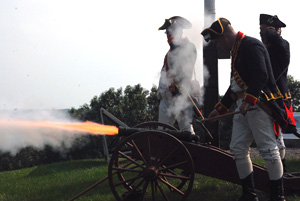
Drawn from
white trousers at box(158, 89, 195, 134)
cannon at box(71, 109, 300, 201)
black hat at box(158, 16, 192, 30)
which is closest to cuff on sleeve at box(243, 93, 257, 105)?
cannon at box(71, 109, 300, 201)

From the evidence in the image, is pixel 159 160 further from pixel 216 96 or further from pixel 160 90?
pixel 216 96

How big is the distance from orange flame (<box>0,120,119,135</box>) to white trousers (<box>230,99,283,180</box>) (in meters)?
1.31

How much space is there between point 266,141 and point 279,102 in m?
0.45

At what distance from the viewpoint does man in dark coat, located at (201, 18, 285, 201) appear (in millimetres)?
3227

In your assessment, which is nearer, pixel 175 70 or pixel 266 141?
pixel 266 141

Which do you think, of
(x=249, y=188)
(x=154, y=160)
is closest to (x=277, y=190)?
(x=249, y=188)

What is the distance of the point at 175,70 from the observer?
5.10 meters

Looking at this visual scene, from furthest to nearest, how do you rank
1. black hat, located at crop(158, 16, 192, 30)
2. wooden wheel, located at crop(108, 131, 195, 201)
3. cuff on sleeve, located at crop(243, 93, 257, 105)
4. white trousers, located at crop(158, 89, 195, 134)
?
white trousers, located at crop(158, 89, 195, 134) < black hat, located at crop(158, 16, 192, 30) < wooden wheel, located at crop(108, 131, 195, 201) < cuff on sleeve, located at crop(243, 93, 257, 105)

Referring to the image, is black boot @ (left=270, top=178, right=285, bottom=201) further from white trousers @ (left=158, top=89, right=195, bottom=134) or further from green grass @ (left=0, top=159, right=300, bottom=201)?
white trousers @ (left=158, top=89, right=195, bottom=134)

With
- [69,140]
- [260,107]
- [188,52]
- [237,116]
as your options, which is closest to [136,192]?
[237,116]

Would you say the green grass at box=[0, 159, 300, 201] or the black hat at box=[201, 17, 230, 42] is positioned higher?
the black hat at box=[201, 17, 230, 42]

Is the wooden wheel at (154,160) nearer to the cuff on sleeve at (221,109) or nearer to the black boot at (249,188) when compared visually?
the black boot at (249,188)

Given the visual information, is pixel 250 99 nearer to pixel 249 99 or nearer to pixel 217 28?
pixel 249 99

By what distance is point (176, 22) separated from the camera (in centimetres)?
501
